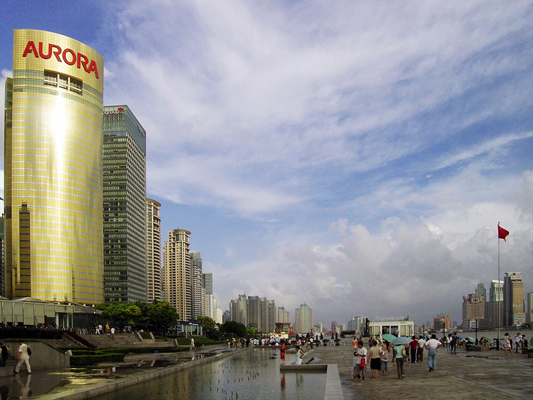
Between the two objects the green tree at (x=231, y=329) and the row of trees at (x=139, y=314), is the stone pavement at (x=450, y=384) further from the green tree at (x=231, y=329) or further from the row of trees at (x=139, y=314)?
the green tree at (x=231, y=329)

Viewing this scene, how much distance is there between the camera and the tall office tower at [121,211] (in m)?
167

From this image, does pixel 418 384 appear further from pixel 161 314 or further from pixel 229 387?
pixel 161 314

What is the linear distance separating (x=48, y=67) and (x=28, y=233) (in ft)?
126

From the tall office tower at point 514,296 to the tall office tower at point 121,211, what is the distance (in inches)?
5560

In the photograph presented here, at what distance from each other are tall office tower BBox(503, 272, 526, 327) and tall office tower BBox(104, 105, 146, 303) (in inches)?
5560

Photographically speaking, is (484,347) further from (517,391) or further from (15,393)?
(15,393)

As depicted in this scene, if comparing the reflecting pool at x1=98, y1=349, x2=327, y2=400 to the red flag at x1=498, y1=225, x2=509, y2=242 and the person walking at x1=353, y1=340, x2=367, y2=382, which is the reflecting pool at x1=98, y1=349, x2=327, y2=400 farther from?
the red flag at x1=498, y1=225, x2=509, y2=242

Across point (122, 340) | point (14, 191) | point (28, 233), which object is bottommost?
point (122, 340)

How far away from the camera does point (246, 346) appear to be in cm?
7700

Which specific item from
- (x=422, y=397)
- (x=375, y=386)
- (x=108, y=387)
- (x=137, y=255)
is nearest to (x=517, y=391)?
(x=422, y=397)

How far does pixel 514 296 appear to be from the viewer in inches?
7534

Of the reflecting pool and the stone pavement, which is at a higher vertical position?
the stone pavement

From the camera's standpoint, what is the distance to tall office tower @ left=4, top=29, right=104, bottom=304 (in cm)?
10419

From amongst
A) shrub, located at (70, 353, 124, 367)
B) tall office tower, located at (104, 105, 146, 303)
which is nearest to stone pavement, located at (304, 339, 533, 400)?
shrub, located at (70, 353, 124, 367)
